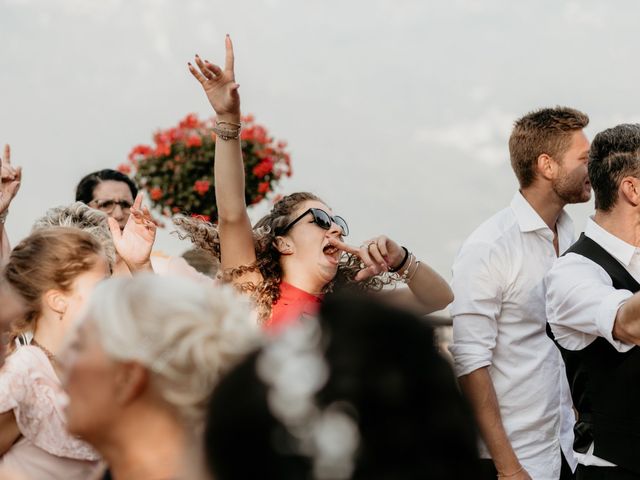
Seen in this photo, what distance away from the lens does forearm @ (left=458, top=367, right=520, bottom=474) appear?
3.86 meters

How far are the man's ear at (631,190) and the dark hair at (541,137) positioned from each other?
59cm

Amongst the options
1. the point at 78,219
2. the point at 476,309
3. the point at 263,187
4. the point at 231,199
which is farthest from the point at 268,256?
the point at 263,187

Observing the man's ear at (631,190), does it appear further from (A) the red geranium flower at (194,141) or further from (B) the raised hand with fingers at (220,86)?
(A) the red geranium flower at (194,141)

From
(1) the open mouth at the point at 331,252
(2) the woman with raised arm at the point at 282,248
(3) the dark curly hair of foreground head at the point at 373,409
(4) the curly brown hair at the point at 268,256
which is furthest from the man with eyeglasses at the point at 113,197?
(3) the dark curly hair of foreground head at the point at 373,409

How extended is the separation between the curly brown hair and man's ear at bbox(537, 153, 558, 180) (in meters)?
0.84

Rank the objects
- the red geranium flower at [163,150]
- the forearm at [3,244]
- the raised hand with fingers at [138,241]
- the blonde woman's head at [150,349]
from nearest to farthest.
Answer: the blonde woman's head at [150,349]
the raised hand with fingers at [138,241]
the forearm at [3,244]
the red geranium flower at [163,150]

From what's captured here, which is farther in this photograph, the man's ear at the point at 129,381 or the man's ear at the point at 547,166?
the man's ear at the point at 547,166

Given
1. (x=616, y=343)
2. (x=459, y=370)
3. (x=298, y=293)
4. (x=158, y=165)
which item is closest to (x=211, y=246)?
(x=298, y=293)

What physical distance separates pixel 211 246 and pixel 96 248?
2.51 ft

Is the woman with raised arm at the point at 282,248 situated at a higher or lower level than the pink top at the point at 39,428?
higher

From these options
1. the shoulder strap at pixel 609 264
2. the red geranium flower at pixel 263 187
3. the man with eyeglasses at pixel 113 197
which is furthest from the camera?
A: the red geranium flower at pixel 263 187

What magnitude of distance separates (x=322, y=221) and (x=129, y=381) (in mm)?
2192

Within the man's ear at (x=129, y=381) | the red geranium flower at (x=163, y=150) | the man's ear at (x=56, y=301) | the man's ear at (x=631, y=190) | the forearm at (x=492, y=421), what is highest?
the red geranium flower at (x=163, y=150)

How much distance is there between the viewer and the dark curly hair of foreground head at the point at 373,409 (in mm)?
1075
